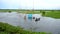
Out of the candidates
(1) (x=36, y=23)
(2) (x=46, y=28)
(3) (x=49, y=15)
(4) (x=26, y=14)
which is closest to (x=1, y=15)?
(4) (x=26, y=14)

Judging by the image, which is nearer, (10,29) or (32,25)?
(10,29)

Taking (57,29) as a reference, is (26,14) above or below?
above

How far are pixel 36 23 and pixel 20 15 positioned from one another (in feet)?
2.38

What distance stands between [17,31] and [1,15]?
1185 millimetres

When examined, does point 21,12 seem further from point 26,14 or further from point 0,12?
point 0,12

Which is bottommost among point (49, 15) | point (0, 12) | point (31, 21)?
point (49, 15)

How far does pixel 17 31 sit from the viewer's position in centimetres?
446

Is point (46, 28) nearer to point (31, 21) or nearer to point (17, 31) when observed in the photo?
point (31, 21)

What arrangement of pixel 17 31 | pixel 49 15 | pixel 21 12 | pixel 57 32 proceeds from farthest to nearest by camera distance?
pixel 49 15
pixel 21 12
pixel 57 32
pixel 17 31

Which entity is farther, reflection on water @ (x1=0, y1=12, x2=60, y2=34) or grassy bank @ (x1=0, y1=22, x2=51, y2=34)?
reflection on water @ (x1=0, y1=12, x2=60, y2=34)

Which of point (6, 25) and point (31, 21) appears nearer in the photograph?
point (6, 25)

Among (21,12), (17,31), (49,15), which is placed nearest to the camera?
(17,31)

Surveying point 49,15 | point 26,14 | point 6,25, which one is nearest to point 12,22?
point 6,25

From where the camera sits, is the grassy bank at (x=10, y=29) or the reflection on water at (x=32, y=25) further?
the reflection on water at (x=32, y=25)
